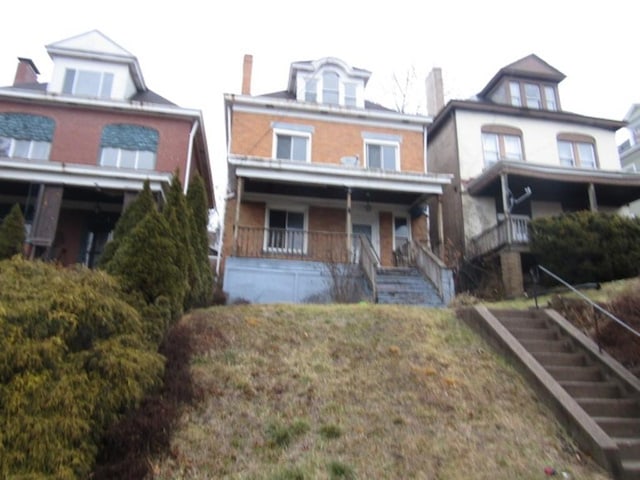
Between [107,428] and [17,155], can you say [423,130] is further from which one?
[107,428]

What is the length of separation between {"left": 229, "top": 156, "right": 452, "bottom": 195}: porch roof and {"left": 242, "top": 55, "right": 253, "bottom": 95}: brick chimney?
4477 mm

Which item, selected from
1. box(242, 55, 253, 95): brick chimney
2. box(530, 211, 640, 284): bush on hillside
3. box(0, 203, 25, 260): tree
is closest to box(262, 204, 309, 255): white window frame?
box(242, 55, 253, 95): brick chimney

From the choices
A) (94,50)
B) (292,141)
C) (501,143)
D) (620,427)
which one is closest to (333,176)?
(292,141)

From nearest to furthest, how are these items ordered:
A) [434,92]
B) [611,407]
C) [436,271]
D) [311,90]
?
[611,407], [436,271], [311,90], [434,92]

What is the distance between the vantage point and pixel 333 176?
611 inches

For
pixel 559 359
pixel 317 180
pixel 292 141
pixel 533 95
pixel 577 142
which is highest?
pixel 533 95

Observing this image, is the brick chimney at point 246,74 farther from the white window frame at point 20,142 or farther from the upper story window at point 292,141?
the white window frame at point 20,142

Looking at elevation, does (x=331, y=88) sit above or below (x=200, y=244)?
above

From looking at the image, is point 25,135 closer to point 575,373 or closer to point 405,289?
point 405,289

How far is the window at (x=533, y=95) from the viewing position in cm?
2143

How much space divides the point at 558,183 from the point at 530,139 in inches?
114

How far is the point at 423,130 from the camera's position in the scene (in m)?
18.9

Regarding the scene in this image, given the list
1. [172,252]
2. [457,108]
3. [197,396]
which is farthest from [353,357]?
[457,108]

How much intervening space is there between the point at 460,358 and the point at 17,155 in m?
15.1
